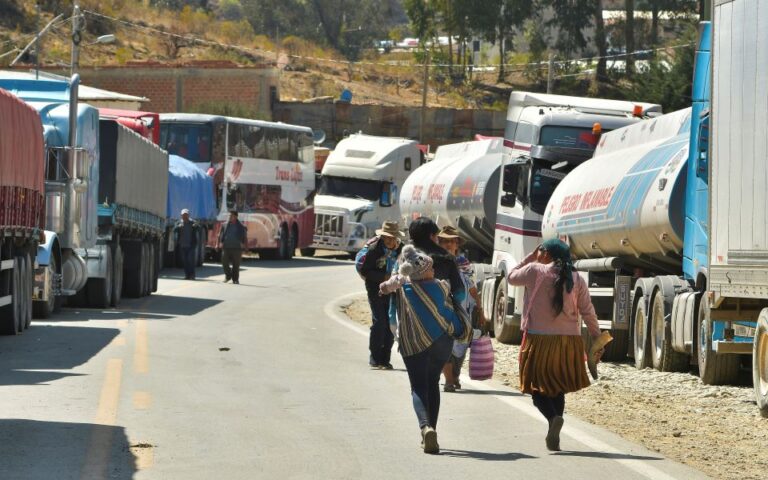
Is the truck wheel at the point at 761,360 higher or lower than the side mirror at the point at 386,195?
lower

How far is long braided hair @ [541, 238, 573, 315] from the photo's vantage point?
37.2 ft

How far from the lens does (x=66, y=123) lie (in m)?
24.1

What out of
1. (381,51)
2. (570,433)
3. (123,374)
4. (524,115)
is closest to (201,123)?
(524,115)

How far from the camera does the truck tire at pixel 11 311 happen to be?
20.0 metres

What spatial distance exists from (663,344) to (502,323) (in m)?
6.07

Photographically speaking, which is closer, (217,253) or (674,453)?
(674,453)

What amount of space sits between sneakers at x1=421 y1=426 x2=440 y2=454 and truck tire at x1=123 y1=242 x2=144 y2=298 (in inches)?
769

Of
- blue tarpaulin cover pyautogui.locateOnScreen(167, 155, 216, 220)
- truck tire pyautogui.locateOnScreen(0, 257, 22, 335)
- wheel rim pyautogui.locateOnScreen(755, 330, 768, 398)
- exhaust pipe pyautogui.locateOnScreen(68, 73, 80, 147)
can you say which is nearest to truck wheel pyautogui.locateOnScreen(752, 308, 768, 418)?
wheel rim pyautogui.locateOnScreen(755, 330, 768, 398)

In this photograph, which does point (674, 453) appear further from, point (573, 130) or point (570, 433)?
point (573, 130)

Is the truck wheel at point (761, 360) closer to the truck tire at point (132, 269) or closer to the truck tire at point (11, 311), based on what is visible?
the truck tire at point (11, 311)

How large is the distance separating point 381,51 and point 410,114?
48337mm

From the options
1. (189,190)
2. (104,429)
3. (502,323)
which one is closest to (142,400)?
(104,429)

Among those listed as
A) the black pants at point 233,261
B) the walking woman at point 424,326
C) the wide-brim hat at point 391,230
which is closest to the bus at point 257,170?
the black pants at point 233,261

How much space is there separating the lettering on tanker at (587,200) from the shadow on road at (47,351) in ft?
21.1
